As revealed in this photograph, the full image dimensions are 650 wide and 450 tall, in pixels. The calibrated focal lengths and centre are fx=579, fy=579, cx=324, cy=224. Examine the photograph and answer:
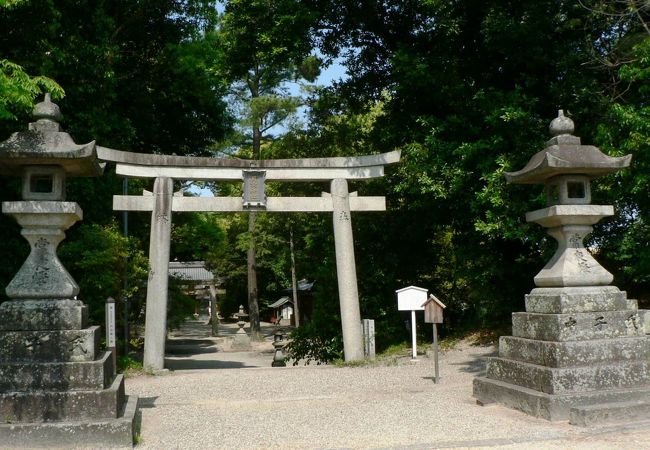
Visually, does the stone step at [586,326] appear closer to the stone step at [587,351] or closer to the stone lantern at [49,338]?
the stone step at [587,351]

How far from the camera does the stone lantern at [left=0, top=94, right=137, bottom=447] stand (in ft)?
18.4

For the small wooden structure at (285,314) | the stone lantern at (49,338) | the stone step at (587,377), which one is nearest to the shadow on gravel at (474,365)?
the stone step at (587,377)

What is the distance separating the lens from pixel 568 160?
22.6ft

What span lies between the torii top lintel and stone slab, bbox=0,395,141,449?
7.48 m

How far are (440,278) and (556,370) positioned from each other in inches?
427

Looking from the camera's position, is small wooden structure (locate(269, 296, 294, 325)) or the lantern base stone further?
small wooden structure (locate(269, 296, 294, 325))

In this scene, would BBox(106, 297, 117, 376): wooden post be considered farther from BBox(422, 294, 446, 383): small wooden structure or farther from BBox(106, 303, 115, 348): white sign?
BBox(422, 294, 446, 383): small wooden structure

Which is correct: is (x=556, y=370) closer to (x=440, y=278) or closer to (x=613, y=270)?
(x=613, y=270)

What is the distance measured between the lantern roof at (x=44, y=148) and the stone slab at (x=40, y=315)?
152 centimetres

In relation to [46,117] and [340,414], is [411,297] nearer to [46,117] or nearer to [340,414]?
[340,414]

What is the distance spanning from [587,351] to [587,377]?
0.30 metres

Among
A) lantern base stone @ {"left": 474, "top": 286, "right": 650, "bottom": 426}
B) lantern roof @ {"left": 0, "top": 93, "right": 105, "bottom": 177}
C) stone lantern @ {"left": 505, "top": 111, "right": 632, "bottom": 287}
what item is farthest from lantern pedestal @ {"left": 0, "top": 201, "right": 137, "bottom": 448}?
stone lantern @ {"left": 505, "top": 111, "right": 632, "bottom": 287}

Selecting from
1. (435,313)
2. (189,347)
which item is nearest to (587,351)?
(435,313)

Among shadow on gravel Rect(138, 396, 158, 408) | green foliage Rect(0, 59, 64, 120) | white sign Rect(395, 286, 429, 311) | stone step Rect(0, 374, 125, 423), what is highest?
green foliage Rect(0, 59, 64, 120)
